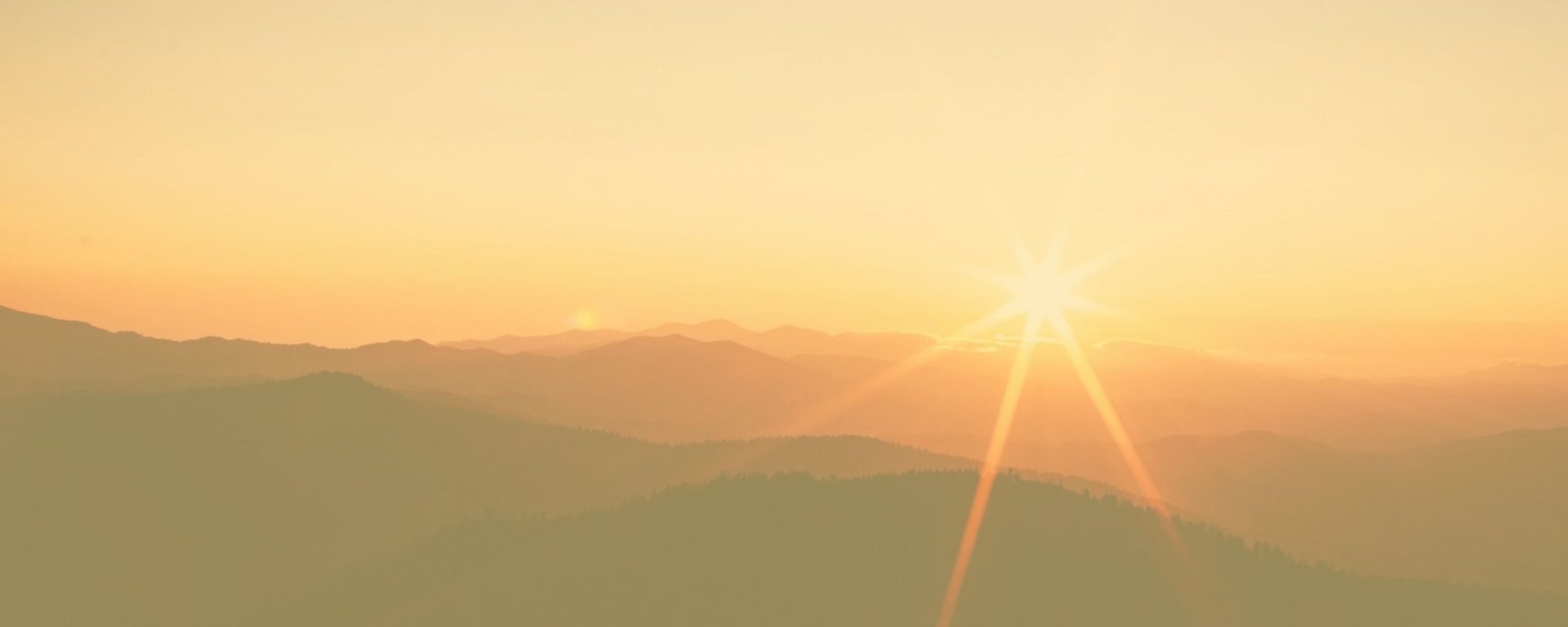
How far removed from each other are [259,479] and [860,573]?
62456mm

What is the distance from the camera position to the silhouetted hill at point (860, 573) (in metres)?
39.7

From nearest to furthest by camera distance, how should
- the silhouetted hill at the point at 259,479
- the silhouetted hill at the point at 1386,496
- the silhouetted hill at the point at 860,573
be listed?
1. the silhouetted hill at the point at 860,573
2. the silhouetted hill at the point at 259,479
3. the silhouetted hill at the point at 1386,496

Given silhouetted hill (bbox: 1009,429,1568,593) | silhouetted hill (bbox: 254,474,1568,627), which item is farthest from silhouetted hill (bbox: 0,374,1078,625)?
silhouetted hill (bbox: 1009,429,1568,593)

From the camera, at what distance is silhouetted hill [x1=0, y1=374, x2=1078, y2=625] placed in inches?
2613

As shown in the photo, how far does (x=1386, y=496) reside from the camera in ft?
497

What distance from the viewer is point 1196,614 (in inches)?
1543

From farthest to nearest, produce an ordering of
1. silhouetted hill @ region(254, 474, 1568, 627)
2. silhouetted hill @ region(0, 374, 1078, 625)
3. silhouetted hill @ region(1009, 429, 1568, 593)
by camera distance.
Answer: silhouetted hill @ region(1009, 429, 1568, 593)
silhouetted hill @ region(0, 374, 1078, 625)
silhouetted hill @ region(254, 474, 1568, 627)

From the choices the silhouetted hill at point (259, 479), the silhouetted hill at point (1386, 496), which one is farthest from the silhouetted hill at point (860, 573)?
the silhouetted hill at point (1386, 496)

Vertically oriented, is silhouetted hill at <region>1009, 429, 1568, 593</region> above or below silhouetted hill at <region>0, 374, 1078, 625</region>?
above

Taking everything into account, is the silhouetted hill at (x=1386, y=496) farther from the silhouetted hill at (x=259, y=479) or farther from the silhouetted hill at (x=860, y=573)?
the silhouetted hill at (x=259, y=479)

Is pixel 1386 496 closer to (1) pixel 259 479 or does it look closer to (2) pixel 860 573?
(2) pixel 860 573

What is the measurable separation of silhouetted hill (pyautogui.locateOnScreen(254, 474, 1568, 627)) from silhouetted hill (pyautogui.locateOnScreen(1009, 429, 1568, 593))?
55593 millimetres

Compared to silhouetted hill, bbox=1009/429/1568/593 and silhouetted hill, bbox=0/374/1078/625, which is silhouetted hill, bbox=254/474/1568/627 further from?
silhouetted hill, bbox=1009/429/1568/593

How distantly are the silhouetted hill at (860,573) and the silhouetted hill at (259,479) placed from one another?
10.3m
